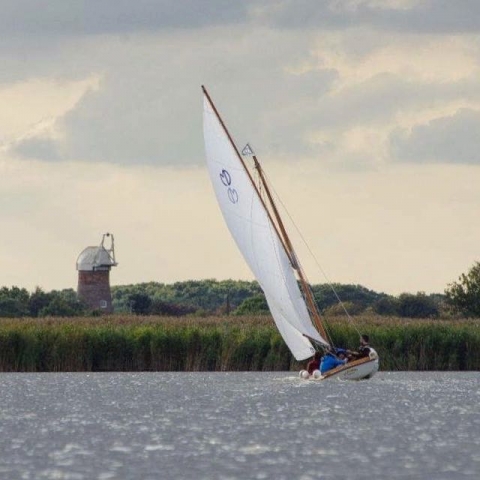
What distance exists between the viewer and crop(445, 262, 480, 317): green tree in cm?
9375

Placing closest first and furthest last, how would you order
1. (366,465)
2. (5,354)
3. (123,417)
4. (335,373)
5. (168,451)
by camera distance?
(366,465), (168,451), (123,417), (335,373), (5,354)

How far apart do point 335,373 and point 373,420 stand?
10.9m

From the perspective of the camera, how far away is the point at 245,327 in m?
62.4

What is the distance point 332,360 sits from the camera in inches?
2090

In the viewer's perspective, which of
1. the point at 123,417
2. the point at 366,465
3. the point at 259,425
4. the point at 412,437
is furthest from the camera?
the point at 123,417

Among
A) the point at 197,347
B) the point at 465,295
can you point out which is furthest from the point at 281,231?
the point at 465,295

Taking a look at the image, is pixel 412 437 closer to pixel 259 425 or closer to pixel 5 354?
pixel 259 425

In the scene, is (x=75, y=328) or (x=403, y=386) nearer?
(x=403, y=386)

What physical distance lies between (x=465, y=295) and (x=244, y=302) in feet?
50.7

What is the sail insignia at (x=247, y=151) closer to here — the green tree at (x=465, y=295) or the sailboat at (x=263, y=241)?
the sailboat at (x=263, y=241)

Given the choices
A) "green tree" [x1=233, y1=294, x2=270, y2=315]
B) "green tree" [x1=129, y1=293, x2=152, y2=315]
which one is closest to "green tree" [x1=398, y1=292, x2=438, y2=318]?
"green tree" [x1=233, y1=294, x2=270, y2=315]

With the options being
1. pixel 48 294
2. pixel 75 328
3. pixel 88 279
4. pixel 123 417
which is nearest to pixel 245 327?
pixel 75 328

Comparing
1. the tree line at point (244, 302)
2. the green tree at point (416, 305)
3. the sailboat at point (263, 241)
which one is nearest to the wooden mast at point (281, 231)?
the sailboat at point (263, 241)

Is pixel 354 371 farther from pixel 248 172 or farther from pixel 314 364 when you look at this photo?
pixel 248 172
